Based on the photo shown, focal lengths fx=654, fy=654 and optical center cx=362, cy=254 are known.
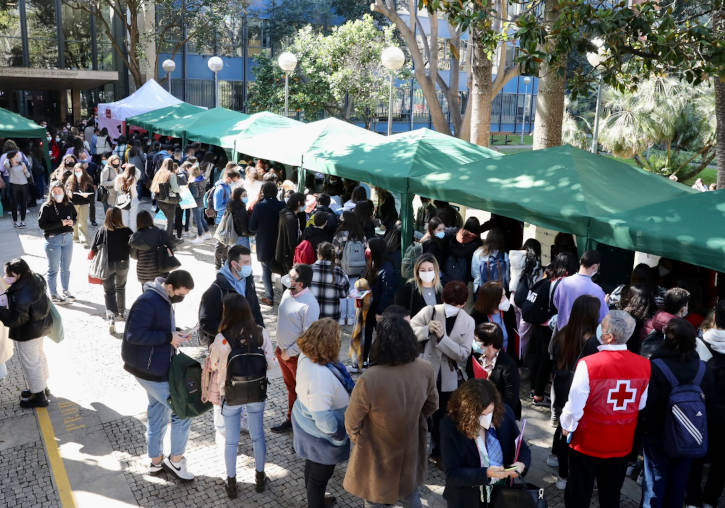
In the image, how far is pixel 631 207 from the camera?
715 centimetres

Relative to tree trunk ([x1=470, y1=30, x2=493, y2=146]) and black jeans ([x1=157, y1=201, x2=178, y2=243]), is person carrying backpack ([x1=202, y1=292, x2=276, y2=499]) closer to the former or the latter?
black jeans ([x1=157, y1=201, x2=178, y2=243])

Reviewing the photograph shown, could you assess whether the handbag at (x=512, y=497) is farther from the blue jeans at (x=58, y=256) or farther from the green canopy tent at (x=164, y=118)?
the green canopy tent at (x=164, y=118)

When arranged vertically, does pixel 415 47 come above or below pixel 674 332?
above

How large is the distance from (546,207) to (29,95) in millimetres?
31219

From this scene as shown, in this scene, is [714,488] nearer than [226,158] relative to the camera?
Yes

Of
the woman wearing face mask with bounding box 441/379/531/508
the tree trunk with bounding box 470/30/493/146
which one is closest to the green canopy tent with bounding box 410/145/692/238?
the woman wearing face mask with bounding box 441/379/531/508

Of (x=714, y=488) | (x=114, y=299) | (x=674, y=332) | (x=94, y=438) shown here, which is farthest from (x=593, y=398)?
(x=114, y=299)

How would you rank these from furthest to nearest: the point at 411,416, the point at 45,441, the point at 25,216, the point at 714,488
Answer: the point at 25,216 → the point at 45,441 → the point at 714,488 → the point at 411,416

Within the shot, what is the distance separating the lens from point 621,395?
4.14 metres

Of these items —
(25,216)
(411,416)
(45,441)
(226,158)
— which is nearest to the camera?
(411,416)

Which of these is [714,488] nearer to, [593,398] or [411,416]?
[593,398]

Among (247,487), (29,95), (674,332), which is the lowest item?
(247,487)

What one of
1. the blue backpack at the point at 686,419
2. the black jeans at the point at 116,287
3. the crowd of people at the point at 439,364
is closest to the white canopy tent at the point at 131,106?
the black jeans at the point at 116,287

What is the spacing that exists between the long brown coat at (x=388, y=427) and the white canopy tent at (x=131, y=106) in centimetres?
2151
